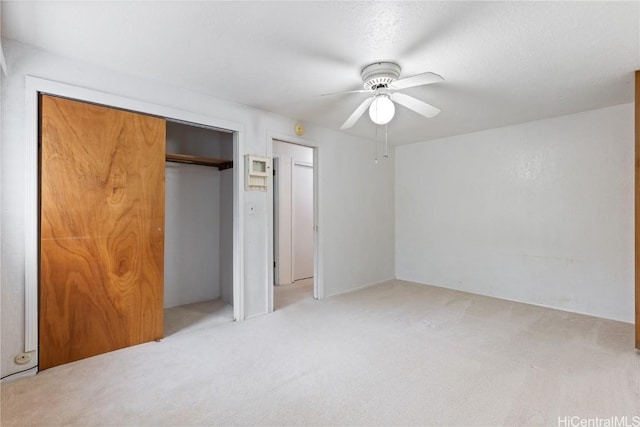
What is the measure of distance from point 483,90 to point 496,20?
1.11 metres

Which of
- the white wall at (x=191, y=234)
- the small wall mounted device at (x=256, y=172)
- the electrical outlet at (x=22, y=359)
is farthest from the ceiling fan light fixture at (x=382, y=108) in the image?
the electrical outlet at (x=22, y=359)

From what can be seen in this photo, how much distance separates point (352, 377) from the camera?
6.76ft

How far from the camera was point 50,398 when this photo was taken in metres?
1.81

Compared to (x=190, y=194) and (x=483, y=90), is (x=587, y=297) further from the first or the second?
(x=190, y=194)

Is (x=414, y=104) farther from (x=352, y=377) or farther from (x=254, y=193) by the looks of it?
(x=352, y=377)

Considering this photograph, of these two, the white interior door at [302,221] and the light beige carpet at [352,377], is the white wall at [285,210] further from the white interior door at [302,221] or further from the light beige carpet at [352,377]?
the light beige carpet at [352,377]

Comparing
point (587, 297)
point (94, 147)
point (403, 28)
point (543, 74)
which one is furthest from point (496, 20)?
point (587, 297)

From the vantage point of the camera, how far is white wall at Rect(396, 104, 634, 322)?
323 centimetres

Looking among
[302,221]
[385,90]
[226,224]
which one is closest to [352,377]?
[385,90]

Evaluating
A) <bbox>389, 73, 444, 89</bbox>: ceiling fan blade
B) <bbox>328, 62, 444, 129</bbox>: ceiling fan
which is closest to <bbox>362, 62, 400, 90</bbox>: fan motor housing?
<bbox>328, 62, 444, 129</bbox>: ceiling fan

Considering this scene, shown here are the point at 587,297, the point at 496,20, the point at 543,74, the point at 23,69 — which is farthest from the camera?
the point at 587,297

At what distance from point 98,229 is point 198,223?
1498 millimetres

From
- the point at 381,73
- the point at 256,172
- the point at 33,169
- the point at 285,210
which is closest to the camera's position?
the point at 33,169

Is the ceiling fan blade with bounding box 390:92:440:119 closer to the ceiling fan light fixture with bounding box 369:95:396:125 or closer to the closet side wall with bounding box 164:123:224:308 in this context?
the ceiling fan light fixture with bounding box 369:95:396:125
